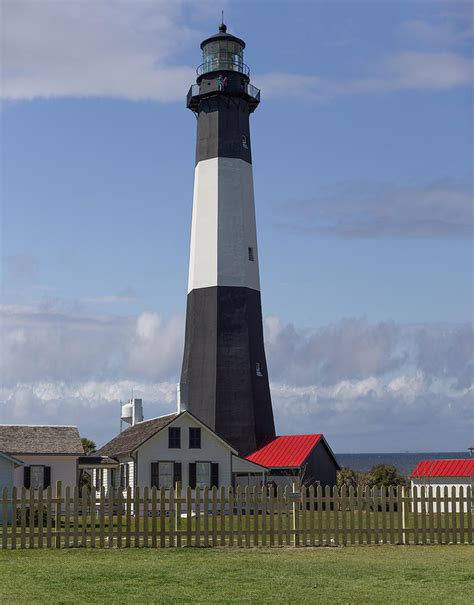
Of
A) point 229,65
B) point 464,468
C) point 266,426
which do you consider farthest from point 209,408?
point 229,65

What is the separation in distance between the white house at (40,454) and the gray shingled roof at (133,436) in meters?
2.65

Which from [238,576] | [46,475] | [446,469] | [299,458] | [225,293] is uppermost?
[225,293]

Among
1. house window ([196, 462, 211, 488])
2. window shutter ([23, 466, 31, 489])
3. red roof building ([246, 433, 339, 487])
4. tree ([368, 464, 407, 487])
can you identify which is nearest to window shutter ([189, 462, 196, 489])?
house window ([196, 462, 211, 488])

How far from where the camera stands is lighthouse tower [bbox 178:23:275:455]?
4975cm

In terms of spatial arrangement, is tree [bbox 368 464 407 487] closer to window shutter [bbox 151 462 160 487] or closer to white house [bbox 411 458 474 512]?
white house [bbox 411 458 474 512]

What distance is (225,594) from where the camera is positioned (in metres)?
14.9

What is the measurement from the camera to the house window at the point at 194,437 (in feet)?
154

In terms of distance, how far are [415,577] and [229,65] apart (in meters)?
39.7

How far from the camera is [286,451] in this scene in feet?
163

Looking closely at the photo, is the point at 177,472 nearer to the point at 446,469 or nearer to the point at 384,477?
the point at 446,469

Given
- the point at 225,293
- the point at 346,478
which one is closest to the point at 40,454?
the point at 225,293

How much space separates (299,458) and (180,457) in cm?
607

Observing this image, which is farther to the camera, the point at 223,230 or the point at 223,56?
the point at 223,56

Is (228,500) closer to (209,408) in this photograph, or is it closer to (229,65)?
(209,408)
